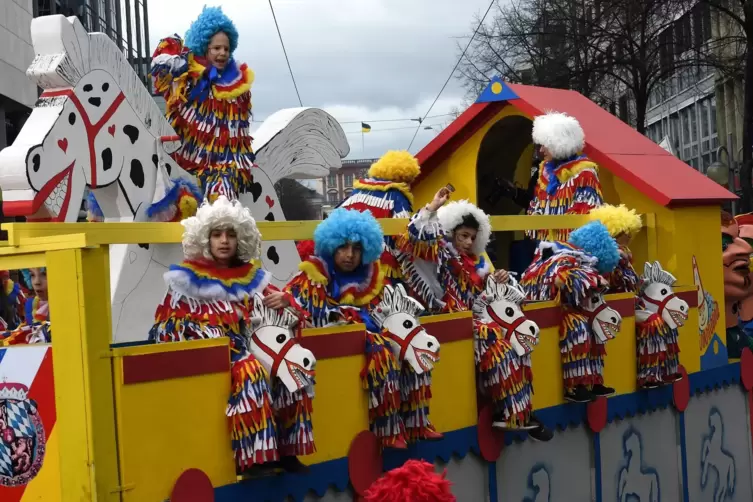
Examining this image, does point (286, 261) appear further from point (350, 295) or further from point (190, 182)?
point (350, 295)

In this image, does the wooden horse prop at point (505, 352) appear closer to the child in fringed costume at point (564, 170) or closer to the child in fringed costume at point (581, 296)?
the child in fringed costume at point (581, 296)

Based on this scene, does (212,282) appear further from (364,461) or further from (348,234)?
(364,461)

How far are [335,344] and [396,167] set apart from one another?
7.28 feet

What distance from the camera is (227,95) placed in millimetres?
5367

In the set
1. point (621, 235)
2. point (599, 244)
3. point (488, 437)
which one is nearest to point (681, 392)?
point (621, 235)

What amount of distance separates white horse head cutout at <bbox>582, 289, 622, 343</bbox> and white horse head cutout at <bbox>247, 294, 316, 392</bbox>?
2.48m

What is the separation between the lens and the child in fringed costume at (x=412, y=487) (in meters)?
3.04

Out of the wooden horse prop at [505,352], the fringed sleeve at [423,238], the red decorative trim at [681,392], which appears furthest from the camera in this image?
the red decorative trim at [681,392]

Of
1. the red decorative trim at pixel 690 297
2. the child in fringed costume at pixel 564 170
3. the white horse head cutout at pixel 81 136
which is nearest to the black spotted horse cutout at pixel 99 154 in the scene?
the white horse head cutout at pixel 81 136

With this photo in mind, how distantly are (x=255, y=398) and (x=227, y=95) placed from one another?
2252mm

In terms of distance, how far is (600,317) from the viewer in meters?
5.75

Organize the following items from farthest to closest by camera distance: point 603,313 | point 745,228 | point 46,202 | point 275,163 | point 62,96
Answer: point 745,228 < point 275,163 < point 603,313 < point 62,96 < point 46,202

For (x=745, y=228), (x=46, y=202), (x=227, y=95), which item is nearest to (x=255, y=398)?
(x=46, y=202)

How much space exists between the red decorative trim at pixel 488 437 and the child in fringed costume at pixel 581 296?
748 mm
